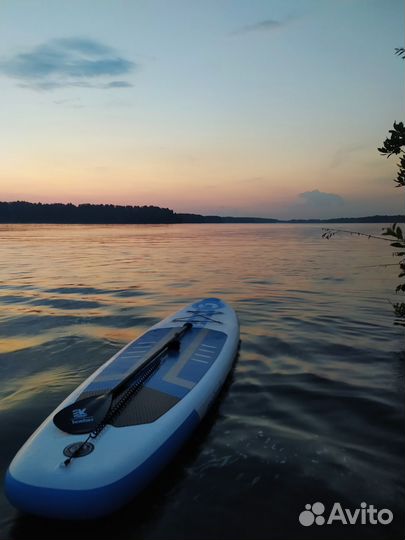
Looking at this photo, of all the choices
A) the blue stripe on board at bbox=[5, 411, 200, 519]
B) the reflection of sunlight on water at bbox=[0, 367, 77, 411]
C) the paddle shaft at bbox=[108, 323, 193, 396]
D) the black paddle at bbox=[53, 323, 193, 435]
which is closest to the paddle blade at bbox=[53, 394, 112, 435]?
the black paddle at bbox=[53, 323, 193, 435]

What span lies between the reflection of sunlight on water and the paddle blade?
1908mm

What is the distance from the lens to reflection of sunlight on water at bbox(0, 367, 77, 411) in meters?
5.92

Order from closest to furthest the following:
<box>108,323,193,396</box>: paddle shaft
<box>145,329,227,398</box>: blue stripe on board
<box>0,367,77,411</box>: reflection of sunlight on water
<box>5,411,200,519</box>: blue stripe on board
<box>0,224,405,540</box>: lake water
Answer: <box>5,411,200,519</box>: blue stripe on board → <box>0,224,405,540</box>: lake water → <box>108,323,193,396</box>: paddle shaft → <box>145,329,227,398</box>: blue stripe on board → <box>0,367,77,411</box>: reflection of sunlight on water

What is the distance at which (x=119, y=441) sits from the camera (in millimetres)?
3945

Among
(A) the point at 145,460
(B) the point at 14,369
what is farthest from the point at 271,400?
(B) the point at 14,369

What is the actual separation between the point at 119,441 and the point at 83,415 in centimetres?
55

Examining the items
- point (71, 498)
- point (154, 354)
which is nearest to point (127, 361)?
point (154, 354)

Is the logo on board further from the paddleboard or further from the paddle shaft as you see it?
the paddle shaft

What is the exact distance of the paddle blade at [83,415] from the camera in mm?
4078

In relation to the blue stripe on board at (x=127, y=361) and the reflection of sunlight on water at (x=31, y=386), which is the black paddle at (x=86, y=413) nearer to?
the blue stripe on board at (x=127, y=361)

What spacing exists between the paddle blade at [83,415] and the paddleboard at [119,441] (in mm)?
23

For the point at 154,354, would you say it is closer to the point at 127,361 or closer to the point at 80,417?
the point at 127,361

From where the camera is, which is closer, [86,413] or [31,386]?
[86,413]

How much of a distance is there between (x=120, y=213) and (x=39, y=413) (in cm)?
17278
